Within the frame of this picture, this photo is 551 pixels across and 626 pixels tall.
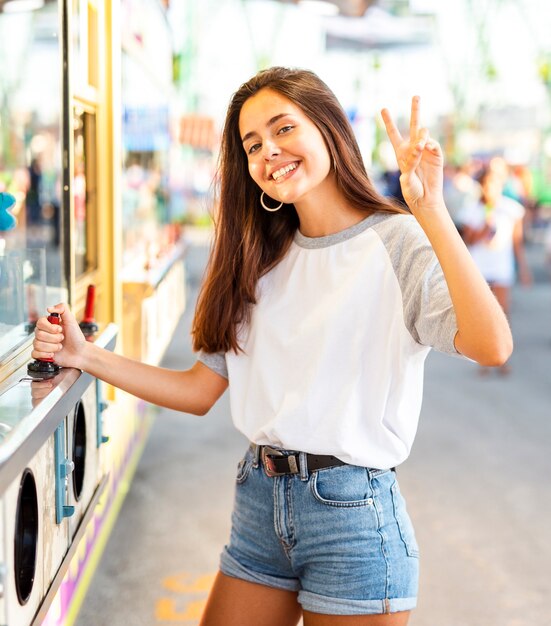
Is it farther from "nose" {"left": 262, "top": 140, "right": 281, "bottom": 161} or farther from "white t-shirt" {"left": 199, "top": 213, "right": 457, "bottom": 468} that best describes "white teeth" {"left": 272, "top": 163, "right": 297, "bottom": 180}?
"white t-shirt" {"left": 199, "top": 213, "right": 457, "bottom": 468}

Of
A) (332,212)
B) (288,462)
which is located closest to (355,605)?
(288,462)

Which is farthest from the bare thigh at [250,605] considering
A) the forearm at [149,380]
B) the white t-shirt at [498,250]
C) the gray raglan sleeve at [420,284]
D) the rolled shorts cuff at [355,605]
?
the white t-shirt at [498,250]

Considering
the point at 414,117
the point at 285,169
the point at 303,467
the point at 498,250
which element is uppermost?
the point at 414,117

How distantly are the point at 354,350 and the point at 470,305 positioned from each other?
0.30 m

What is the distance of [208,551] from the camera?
3.77m

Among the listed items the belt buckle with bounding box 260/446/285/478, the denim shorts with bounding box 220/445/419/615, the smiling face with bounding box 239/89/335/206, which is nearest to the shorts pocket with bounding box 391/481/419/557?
the denim shorts with bounding box 220/445/419/615

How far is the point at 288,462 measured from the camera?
171 centimetres

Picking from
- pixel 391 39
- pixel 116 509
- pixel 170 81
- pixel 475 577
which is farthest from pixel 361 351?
pixel 391 39

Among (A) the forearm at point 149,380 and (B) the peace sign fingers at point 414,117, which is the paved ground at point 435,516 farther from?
(B) the peace sign fingers at point 414,117

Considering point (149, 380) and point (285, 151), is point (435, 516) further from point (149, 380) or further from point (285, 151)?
point (285, 151)

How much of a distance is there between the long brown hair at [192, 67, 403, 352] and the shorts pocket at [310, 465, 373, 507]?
34cm

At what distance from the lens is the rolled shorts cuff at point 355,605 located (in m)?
1.66

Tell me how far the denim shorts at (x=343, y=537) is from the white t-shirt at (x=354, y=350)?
0.06m

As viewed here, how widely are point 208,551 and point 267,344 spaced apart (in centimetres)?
218
